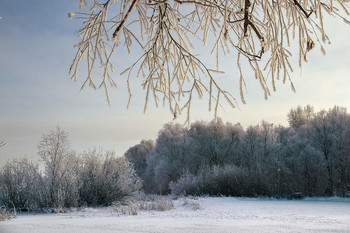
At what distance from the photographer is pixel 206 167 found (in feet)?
66.4

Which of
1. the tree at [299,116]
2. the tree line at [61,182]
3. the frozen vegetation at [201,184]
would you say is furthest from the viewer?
the tree at [299,116]

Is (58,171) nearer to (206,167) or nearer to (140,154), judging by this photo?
(206,167)

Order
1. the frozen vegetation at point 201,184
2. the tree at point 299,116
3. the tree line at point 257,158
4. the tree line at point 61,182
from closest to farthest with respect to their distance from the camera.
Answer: the frozen vegetation at point 201,184 → the tree line at point 61,182 → the tree line at point 257,158 → the tree at point 299,116

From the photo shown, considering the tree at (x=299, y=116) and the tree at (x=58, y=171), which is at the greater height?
the tree at (x=299, y=116)

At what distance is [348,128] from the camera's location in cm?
1866

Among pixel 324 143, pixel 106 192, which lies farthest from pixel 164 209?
pixel 324 143

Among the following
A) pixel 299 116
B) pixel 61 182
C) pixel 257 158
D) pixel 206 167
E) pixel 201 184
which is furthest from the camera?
pixel 299 116

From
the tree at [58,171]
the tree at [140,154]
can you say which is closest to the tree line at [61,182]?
the tree at [58,171]

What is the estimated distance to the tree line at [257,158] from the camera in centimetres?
1567

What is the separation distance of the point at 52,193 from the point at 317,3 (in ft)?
28.9

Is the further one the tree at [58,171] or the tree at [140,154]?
→ the tree at [140,154]

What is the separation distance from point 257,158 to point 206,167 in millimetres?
4573

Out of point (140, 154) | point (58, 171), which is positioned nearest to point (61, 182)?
point (58, 171)

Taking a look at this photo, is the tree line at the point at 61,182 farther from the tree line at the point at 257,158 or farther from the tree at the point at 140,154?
the tree at the point at 140,154
